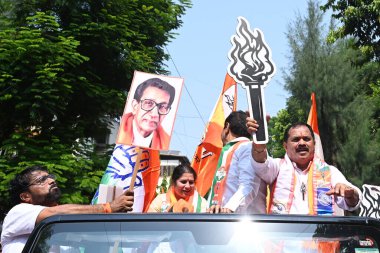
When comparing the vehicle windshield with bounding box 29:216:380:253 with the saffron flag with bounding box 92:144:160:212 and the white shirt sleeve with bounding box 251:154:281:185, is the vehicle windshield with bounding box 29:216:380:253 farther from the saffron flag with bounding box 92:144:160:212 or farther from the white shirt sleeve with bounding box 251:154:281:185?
the saffron flag with bounding box 92:144:160:212

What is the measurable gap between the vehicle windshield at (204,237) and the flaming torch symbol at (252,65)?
6.52 feet

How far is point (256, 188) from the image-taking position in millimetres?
4973

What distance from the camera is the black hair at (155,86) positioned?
6.47 metres

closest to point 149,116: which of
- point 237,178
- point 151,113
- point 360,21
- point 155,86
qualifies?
point 151,113

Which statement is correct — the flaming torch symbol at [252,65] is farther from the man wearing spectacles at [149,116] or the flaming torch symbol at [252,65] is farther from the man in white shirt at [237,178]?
the man wearing spectacles at [149,116]

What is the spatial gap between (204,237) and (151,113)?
3651 mm

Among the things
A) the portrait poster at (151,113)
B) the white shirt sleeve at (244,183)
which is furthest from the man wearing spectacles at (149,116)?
the white shirt sleeve at (244,183)

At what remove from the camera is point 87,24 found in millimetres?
15938

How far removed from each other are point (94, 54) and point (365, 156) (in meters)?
13.3

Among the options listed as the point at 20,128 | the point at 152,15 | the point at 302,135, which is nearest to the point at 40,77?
the point at 20,128

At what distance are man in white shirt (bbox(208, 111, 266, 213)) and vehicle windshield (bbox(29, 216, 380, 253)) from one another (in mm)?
1541

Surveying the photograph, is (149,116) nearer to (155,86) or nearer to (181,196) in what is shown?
(155,86)

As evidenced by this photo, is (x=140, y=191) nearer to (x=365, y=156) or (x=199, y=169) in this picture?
(x=199, y=169)

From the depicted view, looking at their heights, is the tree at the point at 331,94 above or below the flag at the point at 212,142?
above
